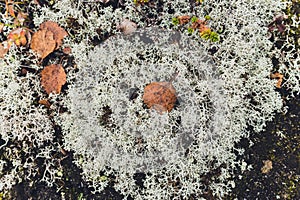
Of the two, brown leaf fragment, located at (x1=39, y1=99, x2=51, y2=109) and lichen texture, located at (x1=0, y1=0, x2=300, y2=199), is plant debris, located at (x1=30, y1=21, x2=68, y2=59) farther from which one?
brown leaf fragment, located at (x1=39, y1=99, x2=51, y2=109)

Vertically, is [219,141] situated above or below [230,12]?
below

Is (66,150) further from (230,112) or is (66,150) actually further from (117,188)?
(230,112)

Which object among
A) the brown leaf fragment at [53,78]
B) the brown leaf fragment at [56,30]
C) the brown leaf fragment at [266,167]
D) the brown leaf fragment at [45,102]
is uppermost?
the brown leaf fragment at [56,30]

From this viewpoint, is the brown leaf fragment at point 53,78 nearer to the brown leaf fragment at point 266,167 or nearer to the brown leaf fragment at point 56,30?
the brown leaf fragment at point 56,30

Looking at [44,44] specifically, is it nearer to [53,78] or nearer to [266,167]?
[53,78]

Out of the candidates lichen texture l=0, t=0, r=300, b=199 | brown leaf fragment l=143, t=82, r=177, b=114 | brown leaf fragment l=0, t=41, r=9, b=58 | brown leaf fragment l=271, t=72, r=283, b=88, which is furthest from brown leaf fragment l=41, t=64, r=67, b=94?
brown leaf fragment l=271, t=72, r=283, b=88

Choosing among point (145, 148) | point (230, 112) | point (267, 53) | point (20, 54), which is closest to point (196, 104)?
point (230, 112)

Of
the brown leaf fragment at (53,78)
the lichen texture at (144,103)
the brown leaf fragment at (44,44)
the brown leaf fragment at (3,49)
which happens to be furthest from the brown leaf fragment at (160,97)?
the brown leaf fragment at (3,49)
